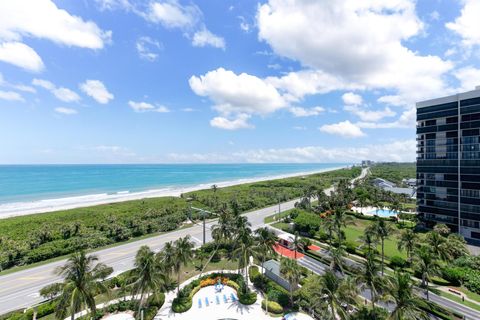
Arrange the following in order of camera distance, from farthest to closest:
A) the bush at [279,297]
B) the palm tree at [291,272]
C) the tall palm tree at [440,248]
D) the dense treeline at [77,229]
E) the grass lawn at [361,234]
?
1. the grass lawn at [361,234]
2. the dense treeline at [77,229]
3. the tall palm tree at [440,248]
4. the bush at [279,297]
5. the palm tree at [291,272]

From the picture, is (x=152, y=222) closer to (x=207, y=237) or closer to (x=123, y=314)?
(x=207, y=237)

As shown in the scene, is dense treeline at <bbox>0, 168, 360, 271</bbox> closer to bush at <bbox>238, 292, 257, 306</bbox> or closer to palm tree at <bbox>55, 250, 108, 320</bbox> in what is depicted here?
bush at <bbox>238, 292, 257, 306</bbox>

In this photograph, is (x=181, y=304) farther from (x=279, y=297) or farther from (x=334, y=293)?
(x=334, y=293)

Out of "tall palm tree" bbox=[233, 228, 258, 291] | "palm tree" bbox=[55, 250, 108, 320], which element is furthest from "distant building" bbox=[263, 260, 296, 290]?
"palm tree" bbox=[55, 250, 108, 320]

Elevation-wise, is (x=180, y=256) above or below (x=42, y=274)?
above

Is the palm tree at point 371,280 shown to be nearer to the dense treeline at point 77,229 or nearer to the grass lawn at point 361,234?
the grass lawn at point 361,234

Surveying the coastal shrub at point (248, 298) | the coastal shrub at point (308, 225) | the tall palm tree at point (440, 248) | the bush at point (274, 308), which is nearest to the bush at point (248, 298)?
the coastal shrub at point (248, 298)

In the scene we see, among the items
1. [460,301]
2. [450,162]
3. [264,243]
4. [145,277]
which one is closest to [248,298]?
[264,243]
